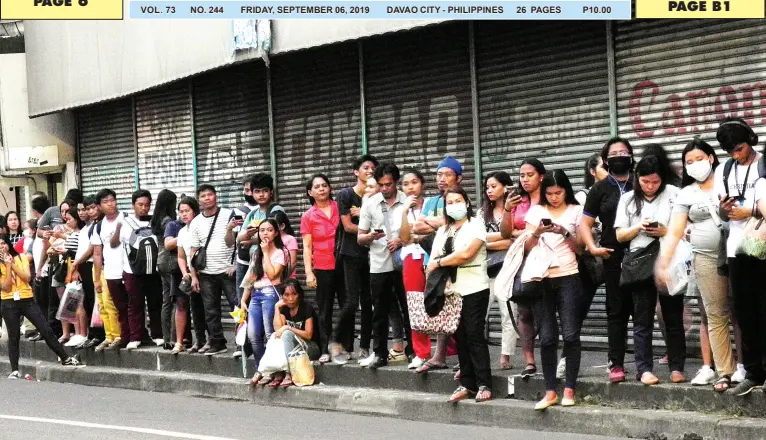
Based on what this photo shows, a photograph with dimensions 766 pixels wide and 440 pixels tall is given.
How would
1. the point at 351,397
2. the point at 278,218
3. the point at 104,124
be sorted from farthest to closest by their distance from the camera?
the point at 104,124
the point at 278,218
the point at 351,397

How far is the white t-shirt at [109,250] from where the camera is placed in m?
15.9

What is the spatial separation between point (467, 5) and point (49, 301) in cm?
968

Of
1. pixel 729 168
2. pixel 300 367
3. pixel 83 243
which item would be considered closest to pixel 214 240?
pixel 300 367

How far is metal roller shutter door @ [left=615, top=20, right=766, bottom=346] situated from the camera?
11508 mm

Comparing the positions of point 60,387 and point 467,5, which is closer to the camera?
point 467,5

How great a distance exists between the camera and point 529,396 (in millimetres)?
10852

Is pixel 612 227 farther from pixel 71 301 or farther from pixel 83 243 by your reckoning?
pixel 71 301

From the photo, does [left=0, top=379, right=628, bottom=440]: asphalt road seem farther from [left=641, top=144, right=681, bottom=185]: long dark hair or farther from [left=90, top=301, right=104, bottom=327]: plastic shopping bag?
[left=90, top=301, right=104, bottom=327]: plastic shopping bag

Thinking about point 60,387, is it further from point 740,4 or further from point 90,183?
point 740,4

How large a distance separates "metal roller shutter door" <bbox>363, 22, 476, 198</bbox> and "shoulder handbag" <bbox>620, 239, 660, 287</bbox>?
440cm

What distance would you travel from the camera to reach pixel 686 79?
476 inches

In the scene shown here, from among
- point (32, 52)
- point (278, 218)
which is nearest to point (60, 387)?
point (278, 218)

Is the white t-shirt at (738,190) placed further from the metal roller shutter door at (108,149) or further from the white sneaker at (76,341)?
the metal roller shutter door at (108,149)

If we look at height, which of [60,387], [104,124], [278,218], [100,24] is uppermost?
[100,24]
